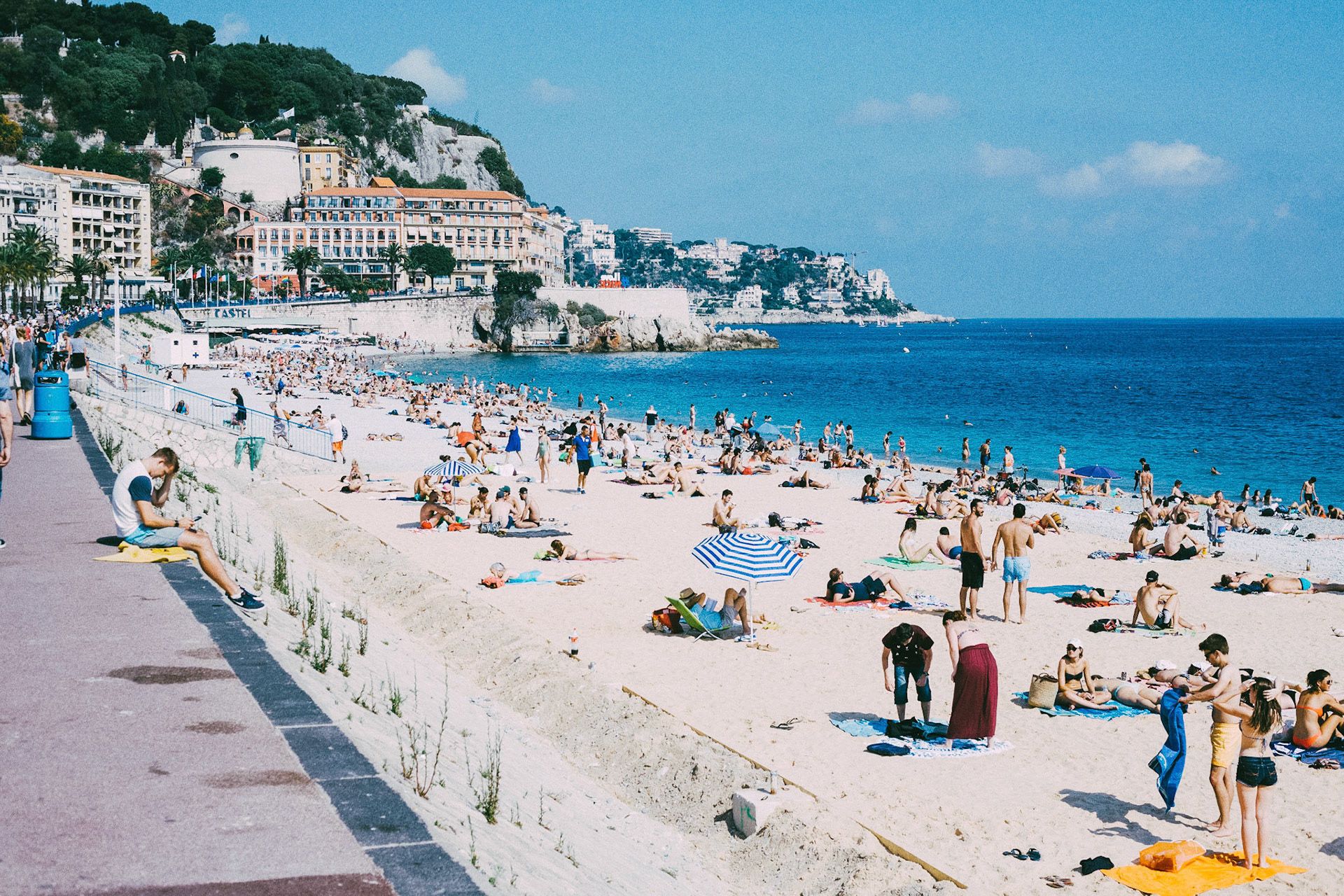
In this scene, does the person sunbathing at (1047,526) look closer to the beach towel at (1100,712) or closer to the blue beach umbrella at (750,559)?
the blue beach umbrella at (750,559)

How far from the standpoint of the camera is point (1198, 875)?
22.0 ft

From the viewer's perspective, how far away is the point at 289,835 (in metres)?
4.59

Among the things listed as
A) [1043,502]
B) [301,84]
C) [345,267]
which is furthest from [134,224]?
[1043,502]

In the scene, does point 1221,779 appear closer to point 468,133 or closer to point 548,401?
point 548,401

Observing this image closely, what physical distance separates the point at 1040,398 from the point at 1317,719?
200 ft

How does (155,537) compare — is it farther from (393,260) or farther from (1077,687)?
(393,260)

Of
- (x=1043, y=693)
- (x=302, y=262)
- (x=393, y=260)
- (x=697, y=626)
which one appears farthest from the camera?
(x=393, y=260)

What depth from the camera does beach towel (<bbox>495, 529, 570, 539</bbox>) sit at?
17.8 m

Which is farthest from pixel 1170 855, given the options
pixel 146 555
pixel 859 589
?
pixel 146 555

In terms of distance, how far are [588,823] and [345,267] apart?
11893 cm

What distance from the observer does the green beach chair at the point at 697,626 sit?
473 inches

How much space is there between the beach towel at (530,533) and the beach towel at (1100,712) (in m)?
9.60

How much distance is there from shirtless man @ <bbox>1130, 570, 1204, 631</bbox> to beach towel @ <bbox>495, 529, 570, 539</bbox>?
8837 millimetres

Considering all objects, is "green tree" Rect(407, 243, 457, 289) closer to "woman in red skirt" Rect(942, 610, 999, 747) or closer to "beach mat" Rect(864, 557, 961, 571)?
"beach mat" Rect(864, 557, 961, 571)
